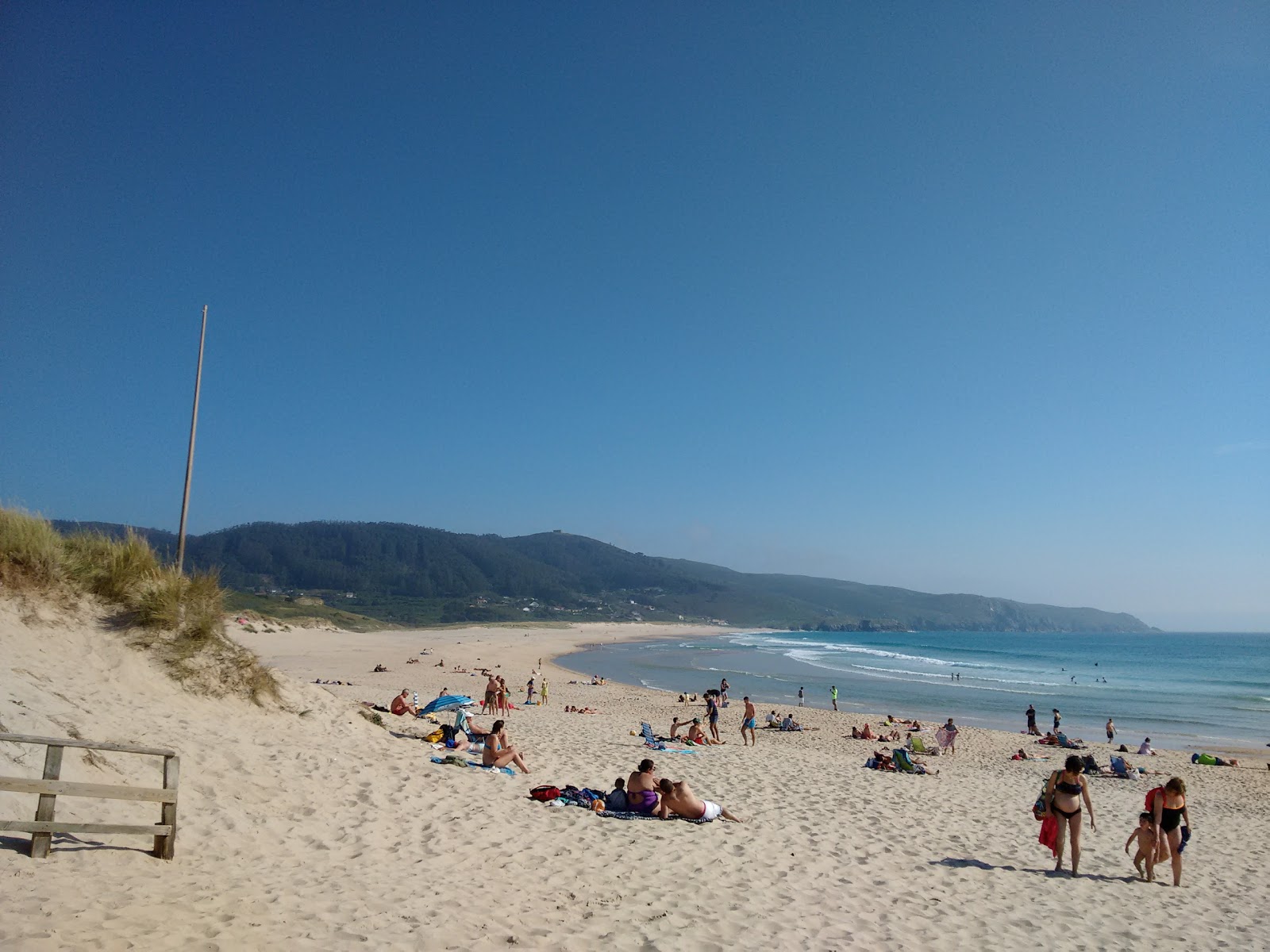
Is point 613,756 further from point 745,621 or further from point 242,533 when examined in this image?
point 242,533

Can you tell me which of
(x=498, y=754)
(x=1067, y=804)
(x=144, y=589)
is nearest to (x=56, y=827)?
(x=144, y=589)

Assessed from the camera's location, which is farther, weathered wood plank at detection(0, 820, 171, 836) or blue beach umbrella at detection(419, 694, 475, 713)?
blue beach umbrella at detection(419, 694, 475, 713)

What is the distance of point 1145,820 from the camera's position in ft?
26.2

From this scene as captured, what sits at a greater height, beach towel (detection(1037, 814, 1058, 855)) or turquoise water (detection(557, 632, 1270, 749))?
beach towel (detection(1037, 814, 1058, 855))

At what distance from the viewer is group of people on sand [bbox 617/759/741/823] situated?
8.73 metres

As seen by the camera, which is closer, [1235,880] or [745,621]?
[1235,880]

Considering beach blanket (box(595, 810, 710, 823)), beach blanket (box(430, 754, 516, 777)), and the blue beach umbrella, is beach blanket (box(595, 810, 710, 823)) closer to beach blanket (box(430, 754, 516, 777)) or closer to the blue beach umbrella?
beach blanket (box(430, 754, 516, 777))

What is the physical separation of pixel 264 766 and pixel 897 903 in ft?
21.9

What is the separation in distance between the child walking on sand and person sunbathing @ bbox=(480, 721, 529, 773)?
754 cm

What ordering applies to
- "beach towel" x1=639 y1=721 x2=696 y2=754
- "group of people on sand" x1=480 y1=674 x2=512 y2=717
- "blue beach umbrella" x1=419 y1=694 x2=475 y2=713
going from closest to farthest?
"blue beach umbrella" x1=419 y1=694 x2=475 y2=713
"beach towel" x1=639 y1=721 x2=696 y2=754
"group of people on sand" x1=480 y1=674 x2=512 y2=717

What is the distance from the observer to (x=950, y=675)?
4803cm

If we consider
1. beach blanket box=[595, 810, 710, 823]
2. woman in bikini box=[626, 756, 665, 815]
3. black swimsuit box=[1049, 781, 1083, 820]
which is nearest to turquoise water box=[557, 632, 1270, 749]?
black swimsuit box=[1049, 781, 1083, 820]

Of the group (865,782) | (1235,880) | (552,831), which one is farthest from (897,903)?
(865,782)

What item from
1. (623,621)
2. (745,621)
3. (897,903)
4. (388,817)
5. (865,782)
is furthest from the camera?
(745,621)
